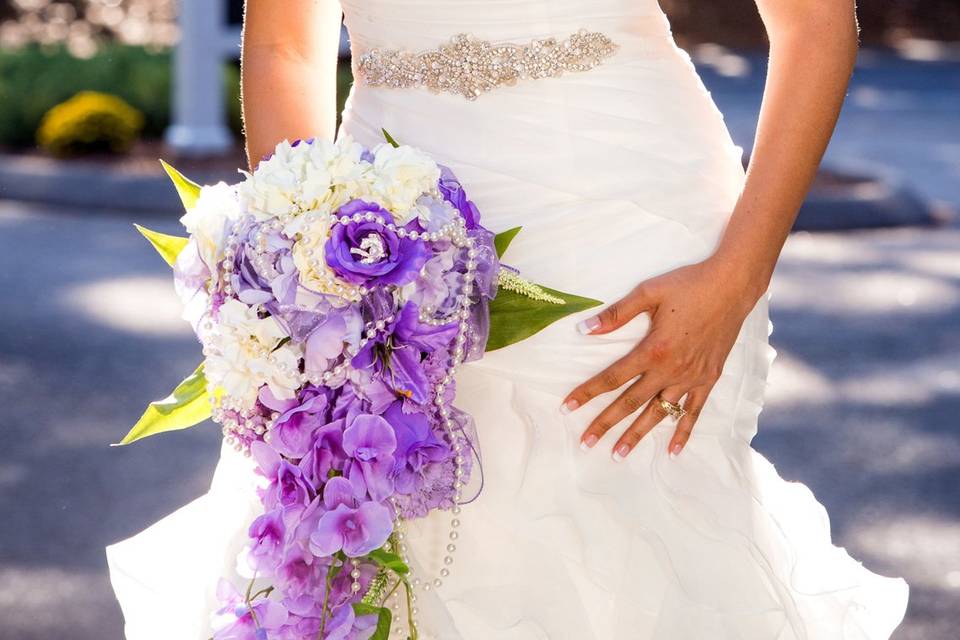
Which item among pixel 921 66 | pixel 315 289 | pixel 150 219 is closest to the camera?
pixel 315 289

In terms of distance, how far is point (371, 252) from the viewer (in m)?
1.78

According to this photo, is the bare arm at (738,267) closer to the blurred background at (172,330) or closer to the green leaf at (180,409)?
the green leaf at (180,409)

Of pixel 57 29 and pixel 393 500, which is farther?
pixel 57 29

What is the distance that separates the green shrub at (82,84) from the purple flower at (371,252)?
34.5 feet

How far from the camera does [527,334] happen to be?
201 cm

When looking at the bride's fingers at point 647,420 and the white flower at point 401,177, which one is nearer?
the white flower at point 401,177

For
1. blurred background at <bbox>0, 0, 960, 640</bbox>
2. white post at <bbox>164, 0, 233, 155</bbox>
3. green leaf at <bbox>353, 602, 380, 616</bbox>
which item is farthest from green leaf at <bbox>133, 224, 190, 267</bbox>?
white post at <bbox>164, 0, 233, 155</bbox>

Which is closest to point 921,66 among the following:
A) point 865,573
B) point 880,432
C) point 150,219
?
point 150,219

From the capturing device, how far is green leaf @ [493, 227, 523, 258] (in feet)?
6.64

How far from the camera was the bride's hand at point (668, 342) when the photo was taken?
82.7 inches

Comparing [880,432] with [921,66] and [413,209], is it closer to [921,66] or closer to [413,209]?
[413,209]

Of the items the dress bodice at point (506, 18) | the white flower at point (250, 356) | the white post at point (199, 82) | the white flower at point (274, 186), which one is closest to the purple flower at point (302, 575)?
the white flower at point (250, 356)

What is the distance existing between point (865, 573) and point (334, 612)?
1.09 m

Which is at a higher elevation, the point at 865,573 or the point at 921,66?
the point at 865,573
